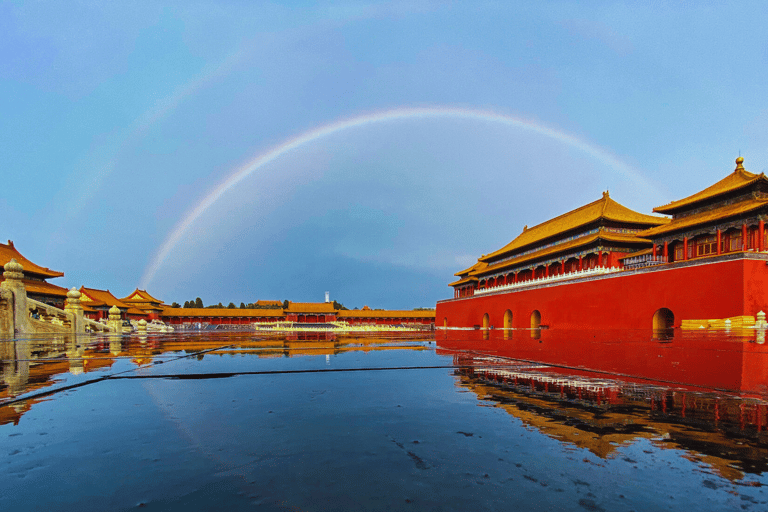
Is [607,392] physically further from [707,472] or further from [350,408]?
[350,408]

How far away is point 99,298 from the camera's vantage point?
46.1m

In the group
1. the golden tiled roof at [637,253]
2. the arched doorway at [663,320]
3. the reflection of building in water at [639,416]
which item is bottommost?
the arched doorway at [663,320]

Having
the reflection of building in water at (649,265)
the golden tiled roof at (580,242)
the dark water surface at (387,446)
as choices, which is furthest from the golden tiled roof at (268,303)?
the dark water surface at (387,446)

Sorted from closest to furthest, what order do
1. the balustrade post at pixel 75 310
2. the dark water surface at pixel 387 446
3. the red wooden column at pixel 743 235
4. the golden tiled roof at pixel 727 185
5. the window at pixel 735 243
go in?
the dark water surface at pixel 387 446 < the red wooden column at pixel 743 235 < the balustrade post at pixel 75 310 < the golden tiled roof at pixel 727 185 < the window at pixel 735 243

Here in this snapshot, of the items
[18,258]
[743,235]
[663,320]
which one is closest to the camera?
[743,235]

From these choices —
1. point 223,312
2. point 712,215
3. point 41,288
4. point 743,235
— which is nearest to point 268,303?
point 223,312

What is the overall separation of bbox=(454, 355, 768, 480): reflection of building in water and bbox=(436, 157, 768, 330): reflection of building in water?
14.9 meters

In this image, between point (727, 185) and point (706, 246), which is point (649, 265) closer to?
point (706, 246)

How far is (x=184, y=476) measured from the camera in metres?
1.33

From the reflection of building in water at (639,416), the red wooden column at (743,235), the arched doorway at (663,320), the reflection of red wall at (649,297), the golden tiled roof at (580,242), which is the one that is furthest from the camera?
the golden tiled roof at (580,242)

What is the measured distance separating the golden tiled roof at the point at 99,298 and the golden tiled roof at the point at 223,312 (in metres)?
5.12

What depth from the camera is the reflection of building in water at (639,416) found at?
1585 mm

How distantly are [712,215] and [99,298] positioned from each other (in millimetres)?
57016

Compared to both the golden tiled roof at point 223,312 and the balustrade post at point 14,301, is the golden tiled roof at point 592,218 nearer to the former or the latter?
the balustrade post at point 14,301
